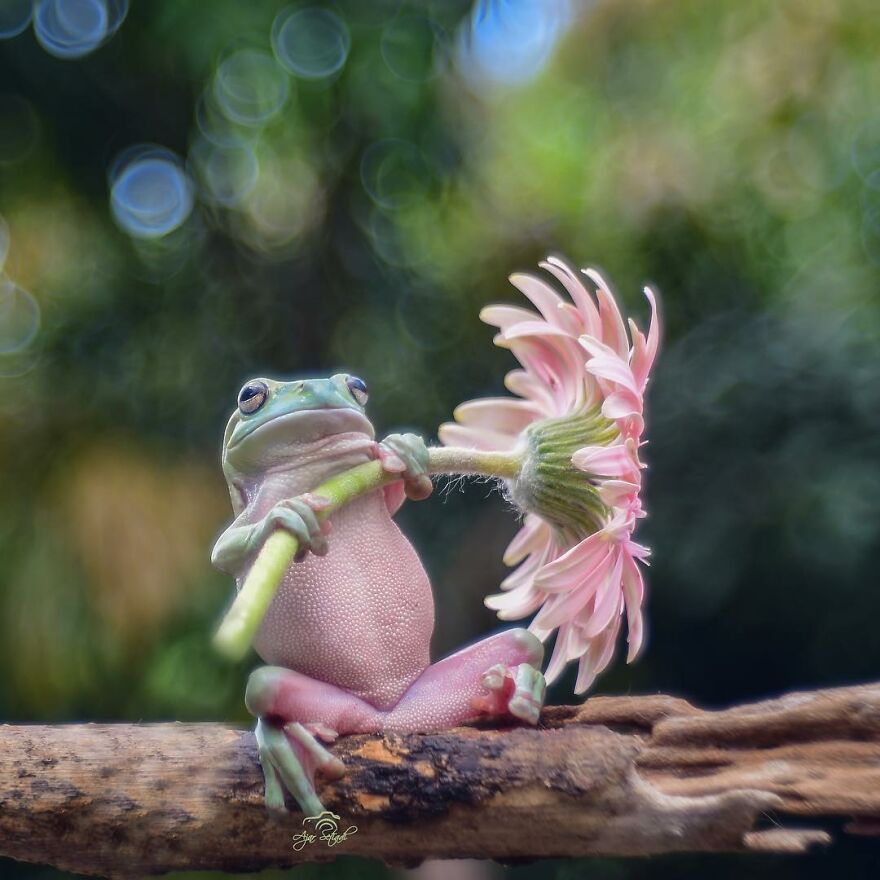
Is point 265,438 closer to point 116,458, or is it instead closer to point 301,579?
point 301,579

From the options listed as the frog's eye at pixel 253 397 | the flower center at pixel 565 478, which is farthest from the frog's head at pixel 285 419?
the flower center at pixel 565 478

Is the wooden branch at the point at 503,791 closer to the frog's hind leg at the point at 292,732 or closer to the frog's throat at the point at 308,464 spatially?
the frog's hind leg at the point at 292,732

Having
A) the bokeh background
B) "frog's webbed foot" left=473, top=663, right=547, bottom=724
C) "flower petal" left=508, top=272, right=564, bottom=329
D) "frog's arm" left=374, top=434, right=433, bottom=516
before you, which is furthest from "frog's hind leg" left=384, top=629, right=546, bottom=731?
the bokeh background

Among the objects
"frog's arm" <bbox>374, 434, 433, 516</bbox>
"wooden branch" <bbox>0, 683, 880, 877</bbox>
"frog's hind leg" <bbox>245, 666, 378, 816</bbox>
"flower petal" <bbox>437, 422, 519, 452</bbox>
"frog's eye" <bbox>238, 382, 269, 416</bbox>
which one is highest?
"frog's eye" <bbox>238, 382, 269, 416</bbox>

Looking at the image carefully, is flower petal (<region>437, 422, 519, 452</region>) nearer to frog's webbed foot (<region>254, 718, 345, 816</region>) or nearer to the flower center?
the flower center

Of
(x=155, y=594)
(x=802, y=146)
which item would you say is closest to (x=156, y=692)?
(x=155, y=594)

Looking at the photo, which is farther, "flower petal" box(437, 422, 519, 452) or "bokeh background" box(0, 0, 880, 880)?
"bokeh background" box(0, 0, 880, 880)

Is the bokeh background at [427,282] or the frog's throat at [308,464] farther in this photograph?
the bokeh background at [427,282]
